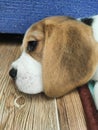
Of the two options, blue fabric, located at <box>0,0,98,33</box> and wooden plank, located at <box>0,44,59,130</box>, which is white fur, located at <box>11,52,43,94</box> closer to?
wooden plank, located at <box>0,44,59,130</box>

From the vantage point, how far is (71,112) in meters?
1.02

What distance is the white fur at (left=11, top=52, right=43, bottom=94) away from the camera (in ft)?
3.41

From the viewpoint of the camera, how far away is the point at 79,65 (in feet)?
3.25

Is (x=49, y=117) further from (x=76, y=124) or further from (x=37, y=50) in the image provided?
(x=37, y=50)

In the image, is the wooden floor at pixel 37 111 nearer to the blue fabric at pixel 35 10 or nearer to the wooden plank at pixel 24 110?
the wooden plank at pixel 24 110

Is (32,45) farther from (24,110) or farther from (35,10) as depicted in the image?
(35,10)

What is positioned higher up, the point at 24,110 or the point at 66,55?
the point at 66,55

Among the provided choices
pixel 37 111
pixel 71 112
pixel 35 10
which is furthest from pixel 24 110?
pixel 35 10

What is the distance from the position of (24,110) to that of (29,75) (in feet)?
0.39

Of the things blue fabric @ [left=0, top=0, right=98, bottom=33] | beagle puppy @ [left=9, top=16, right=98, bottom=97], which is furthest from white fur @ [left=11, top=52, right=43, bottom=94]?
blue fabric @ [left=0, top=0, right=98, bottom=33]

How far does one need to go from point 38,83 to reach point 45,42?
141mm

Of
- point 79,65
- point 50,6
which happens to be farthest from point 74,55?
point 50,6

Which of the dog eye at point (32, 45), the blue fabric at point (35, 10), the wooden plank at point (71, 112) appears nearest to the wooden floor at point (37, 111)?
the wooden plank at point (71, 112)

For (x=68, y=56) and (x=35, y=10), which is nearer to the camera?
(x=68, y=56)
